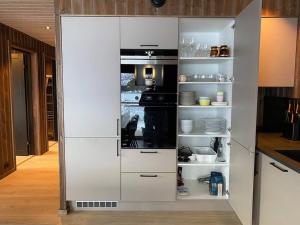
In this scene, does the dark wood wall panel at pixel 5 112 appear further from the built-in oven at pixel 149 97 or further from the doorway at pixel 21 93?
the built-in oven at pixel 149 97

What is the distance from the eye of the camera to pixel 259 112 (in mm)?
2920

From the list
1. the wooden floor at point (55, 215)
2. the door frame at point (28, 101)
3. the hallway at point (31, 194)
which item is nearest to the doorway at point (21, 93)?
the door frame at point (28, 101)

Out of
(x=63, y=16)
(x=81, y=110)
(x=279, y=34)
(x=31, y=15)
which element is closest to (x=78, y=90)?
(x=81, y=110)

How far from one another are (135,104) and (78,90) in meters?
0.61

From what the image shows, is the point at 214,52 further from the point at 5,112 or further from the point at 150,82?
the point at 5,112

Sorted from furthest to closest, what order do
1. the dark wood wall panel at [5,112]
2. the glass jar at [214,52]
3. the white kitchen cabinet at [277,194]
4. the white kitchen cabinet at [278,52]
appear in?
the dark wood wall panel at [5,112]
the glass jar at [214,52]
the white kitchen cabinet at [278,52]
the white kitchen cabinet at [277,194]

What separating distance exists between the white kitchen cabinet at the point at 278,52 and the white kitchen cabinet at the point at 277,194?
951 millimetres

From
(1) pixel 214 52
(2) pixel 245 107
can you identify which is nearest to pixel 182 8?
(1) pixel 214 52

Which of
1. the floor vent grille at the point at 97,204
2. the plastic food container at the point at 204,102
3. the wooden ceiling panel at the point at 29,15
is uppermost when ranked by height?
the wooden ceiling panel at the point at 29,15

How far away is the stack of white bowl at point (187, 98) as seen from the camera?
2842 mm

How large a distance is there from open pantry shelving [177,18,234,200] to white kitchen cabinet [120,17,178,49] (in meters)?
0.17

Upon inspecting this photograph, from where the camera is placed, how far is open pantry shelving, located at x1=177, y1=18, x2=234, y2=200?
2770 mm

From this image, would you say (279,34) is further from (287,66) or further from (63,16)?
(63,16)

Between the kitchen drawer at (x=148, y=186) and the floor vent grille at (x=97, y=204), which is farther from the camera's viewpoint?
the floor vent grille at (x=97, y=204)
